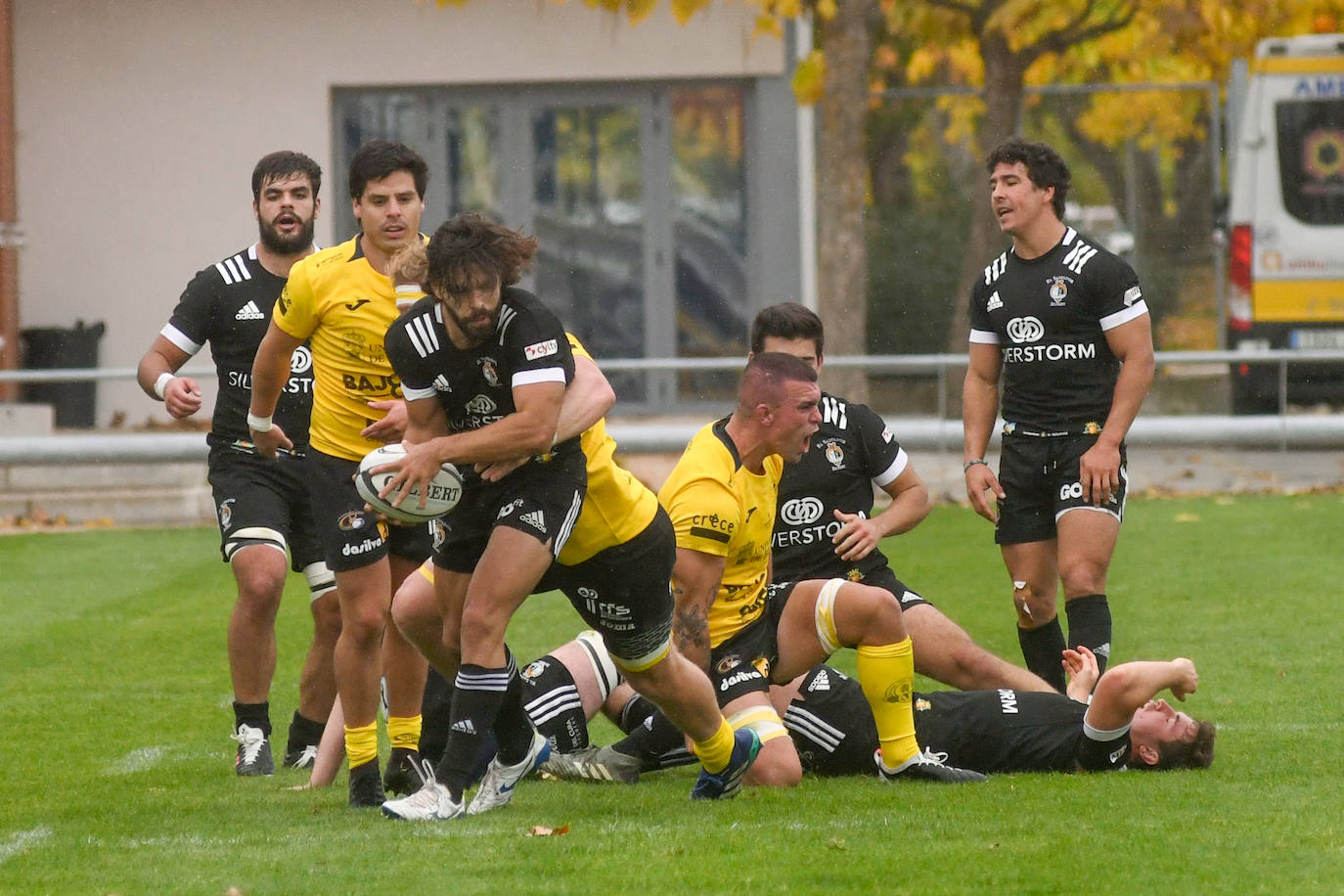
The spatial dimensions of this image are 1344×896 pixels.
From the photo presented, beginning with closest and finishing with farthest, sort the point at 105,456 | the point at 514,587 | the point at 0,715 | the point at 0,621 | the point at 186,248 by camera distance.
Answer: the point at 514,587, the point at 0,715, the point at 0,621, the point at 105,456, the point at 186,248

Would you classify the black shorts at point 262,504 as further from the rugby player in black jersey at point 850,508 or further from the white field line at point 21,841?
the rugby player in black jersey at point 850,508

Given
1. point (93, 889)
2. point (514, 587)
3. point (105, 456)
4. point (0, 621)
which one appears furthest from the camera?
point (105, 456)

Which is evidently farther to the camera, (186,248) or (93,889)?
(186,248)

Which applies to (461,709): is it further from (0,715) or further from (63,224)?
(63,224)

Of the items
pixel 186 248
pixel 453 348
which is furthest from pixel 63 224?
pixel 453 348

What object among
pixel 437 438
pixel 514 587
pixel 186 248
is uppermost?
pixel 186 248

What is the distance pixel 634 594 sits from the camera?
5.54 m

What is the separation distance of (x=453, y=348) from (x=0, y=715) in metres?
3.54

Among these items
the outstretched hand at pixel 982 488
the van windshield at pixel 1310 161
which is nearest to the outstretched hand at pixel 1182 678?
the outstretched hand at pixel 982 488

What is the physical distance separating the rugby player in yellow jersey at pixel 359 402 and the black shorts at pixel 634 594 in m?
0.81

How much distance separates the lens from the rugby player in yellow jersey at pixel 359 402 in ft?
19.9

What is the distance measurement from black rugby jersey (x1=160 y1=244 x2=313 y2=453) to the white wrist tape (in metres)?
0.28

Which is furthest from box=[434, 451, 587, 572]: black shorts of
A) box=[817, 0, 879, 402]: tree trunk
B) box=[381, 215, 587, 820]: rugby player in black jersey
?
box=[817, 0, 879, 402]: tree trunk

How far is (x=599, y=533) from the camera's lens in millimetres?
5551
